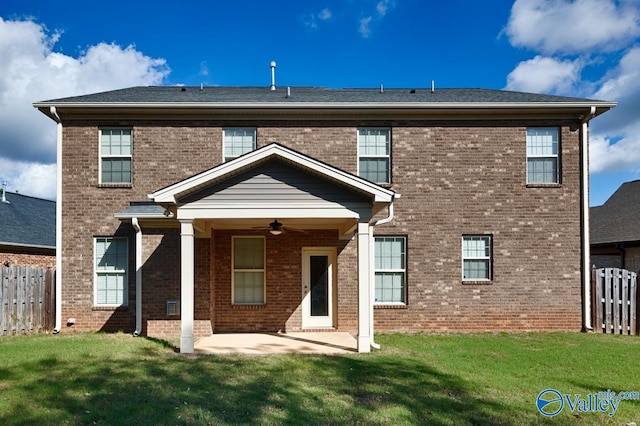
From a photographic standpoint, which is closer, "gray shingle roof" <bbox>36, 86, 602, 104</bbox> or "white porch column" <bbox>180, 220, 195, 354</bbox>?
"white porch column" <bbox>180, 220, 195, 354</bbox>

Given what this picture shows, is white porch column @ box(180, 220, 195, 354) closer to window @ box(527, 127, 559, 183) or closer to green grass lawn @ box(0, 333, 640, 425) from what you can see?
green grass lawn @ box(0, 333, 640, 425)

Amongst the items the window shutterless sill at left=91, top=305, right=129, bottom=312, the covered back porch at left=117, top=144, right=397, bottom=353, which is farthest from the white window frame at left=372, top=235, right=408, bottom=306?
the window shutterless sill at left=91, top=305, right=129, bottom=312

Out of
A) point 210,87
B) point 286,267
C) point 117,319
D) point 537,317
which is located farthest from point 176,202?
point 537,317

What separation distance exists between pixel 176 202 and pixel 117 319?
4.78m

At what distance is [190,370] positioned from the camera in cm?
759

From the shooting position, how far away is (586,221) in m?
11.9

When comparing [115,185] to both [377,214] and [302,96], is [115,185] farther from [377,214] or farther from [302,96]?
[377,214]

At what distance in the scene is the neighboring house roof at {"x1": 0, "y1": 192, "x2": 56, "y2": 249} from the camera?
17.0 metres

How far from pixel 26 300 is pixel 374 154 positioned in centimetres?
972

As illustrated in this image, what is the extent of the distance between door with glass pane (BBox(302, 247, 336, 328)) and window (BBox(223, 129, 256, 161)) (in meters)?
3.15

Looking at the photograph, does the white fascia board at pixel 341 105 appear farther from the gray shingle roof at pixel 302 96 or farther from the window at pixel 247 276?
the window at pixel 247 276

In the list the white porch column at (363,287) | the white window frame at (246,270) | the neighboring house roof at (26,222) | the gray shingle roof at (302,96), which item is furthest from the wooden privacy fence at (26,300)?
the white porch column at (363,287)

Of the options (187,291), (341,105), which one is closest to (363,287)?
(187,291)

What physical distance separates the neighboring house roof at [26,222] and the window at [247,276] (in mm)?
9964
